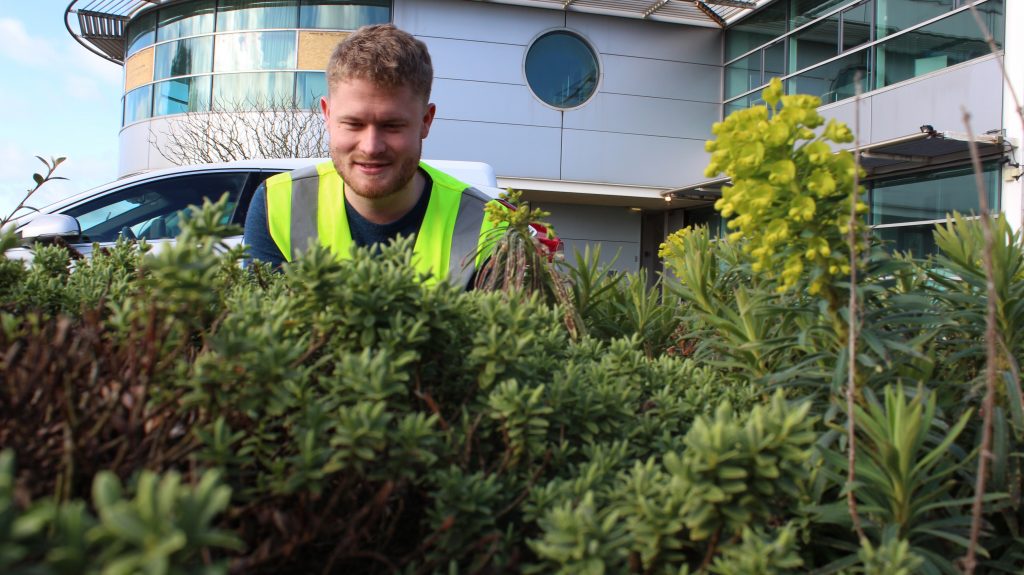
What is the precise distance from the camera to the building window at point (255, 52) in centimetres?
2006

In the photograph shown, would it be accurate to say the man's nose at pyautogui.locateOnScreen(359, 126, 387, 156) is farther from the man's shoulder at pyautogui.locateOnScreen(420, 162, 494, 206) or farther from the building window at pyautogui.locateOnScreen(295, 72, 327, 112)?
the building window at pyautogui.locateOnScreen(295, 72, 327, 112)

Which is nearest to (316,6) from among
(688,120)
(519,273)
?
(688,120)

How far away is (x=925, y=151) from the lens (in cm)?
1345

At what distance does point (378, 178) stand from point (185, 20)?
70.5ft

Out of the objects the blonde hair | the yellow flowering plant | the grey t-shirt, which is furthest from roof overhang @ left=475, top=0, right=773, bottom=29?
the yellow flowering plant

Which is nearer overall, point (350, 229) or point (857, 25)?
point (350, 229)

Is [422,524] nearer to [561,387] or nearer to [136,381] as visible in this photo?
[561,387]

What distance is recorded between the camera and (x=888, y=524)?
1.30 metres

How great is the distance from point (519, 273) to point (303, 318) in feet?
2.93

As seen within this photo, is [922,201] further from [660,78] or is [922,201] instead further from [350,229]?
[350,229]

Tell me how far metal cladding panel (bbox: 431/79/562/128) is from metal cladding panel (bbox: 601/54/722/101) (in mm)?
1831

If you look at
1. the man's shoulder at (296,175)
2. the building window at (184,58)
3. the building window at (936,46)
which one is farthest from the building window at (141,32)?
the man's shoulder at (296,175)

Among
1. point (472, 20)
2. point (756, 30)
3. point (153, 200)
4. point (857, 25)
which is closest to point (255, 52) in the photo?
point (472, 20)

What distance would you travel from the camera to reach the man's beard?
2799 mm
